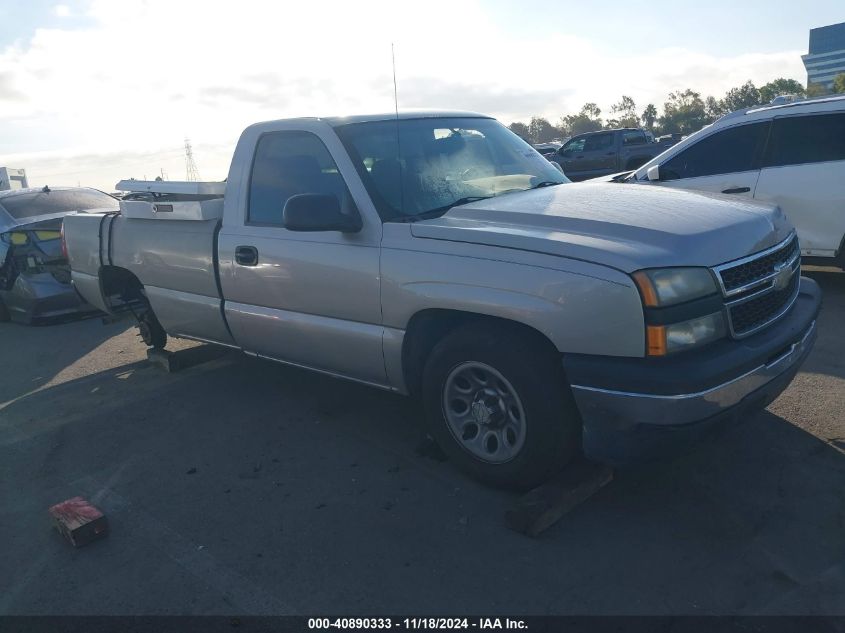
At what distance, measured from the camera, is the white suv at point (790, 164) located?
6.73m

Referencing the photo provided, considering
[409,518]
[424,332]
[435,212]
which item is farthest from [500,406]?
[435,212]

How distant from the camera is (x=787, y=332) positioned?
3.46 meters

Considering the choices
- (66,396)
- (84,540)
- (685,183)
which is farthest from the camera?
(685,183)

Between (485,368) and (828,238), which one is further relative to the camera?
(828,238)

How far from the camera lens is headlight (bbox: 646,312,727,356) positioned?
300 cm

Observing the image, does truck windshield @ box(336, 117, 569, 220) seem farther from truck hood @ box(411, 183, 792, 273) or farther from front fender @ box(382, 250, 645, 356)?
front fender @ box(382, 250, 645, 356)

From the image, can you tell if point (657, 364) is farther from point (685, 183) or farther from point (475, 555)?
point (685, 183)

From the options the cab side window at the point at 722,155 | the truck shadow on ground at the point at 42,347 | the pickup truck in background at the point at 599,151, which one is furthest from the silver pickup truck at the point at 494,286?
the pickup truck in background at the point at 599,151

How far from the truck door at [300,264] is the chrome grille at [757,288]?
1776 mm

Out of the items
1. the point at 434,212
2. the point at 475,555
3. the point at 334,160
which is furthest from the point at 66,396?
the point at 475,555

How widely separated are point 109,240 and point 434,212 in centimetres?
329

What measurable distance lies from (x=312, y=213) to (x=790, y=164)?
5243mm

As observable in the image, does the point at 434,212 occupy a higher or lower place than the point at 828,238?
higher

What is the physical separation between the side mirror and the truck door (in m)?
0.17
